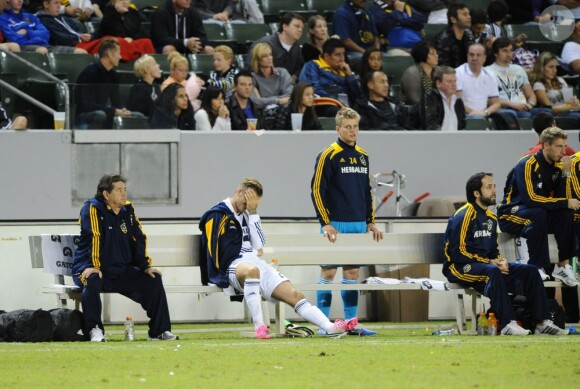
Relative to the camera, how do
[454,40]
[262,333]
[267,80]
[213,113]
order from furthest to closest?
1. [454,40]
2. [267,80]
3. [213,113]
4. [262,333]

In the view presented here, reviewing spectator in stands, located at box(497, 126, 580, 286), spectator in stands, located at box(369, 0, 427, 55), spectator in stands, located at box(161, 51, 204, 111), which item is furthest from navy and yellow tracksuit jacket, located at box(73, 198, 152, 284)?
spectator in stands, located at box(369, 0, 427, 55)

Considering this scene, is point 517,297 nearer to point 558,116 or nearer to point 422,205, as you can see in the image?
point 422,205

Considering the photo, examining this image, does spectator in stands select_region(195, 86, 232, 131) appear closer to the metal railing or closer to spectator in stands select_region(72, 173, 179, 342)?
the metal railing

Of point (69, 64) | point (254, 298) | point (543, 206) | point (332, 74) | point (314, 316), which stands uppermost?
point (69, 64)

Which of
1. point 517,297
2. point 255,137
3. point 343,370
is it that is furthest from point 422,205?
point 343,370

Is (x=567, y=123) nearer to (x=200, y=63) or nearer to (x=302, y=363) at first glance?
(x=200, y=63)

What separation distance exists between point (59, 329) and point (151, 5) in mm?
8331

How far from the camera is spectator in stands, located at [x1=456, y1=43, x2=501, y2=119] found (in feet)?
57.6

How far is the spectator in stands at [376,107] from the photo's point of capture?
16469mm

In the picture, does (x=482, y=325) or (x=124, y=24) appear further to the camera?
(x=124, y=24)

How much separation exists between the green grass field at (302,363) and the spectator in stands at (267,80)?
Answer: 5.02m

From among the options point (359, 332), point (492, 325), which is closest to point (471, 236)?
point (492, 325)

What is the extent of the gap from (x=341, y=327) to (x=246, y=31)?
7.85m

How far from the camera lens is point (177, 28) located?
17984 millimetres
